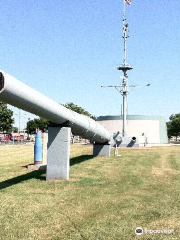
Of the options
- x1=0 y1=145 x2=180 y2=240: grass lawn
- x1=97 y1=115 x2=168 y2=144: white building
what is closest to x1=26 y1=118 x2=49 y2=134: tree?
x1=97 y1=115 x2=168 y2=144: white building

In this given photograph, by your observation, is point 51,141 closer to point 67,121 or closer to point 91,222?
point 67,121

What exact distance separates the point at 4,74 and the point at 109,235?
6.04m

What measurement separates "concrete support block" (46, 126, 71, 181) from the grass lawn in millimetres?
705

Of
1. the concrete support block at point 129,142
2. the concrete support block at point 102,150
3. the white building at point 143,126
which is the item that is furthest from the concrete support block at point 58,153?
the white building at point 143,126

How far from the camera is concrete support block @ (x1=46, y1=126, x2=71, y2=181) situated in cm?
1588

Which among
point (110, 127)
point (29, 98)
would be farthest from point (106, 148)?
point (110, 127)

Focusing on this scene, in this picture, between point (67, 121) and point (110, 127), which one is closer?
point (67, 121)

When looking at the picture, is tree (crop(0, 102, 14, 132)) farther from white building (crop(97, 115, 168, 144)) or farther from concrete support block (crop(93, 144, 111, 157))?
concrete support block (crop(93, 144, 111, 157))

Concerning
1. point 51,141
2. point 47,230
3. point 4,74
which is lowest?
point 47,230

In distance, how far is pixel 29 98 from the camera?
12.0 metres

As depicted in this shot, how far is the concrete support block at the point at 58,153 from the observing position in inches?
625

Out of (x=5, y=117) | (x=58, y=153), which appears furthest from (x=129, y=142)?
(x=5, y=117)

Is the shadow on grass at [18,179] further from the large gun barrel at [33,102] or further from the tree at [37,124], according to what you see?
the tree at [37,124]

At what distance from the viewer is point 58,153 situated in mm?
15875
